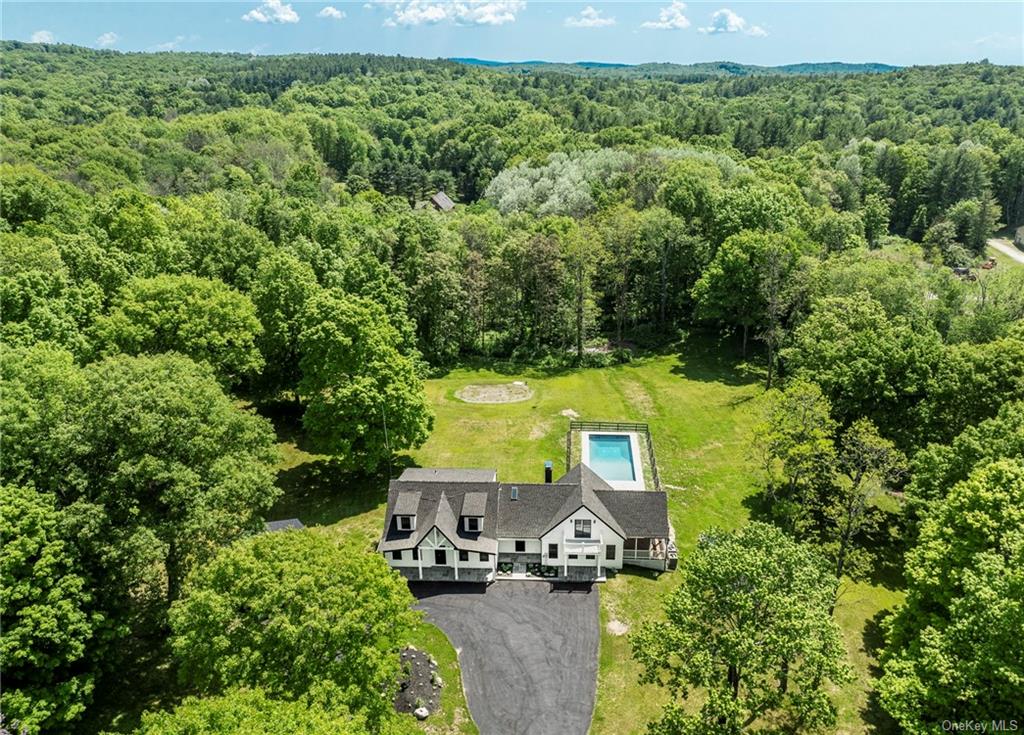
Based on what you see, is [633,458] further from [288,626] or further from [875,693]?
[288,626]

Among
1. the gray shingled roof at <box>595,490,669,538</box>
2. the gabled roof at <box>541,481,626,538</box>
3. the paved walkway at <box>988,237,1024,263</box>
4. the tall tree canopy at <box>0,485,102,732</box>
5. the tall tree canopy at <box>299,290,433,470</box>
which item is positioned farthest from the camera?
the paved walkway at <box>988,237,1024,263</box>

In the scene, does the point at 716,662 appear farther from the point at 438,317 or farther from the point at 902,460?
the point at 438,317

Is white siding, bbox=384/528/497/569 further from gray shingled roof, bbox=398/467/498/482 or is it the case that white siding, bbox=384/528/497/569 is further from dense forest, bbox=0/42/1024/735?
dense forest, bbox=0/42/1024/735

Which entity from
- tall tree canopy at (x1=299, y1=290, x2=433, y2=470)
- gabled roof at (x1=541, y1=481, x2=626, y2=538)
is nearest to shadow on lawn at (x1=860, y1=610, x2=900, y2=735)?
gabled roof at (x1=541, y1=481, x2=626, y2=538)

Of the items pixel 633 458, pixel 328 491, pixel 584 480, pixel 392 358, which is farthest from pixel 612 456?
pixel 328 491

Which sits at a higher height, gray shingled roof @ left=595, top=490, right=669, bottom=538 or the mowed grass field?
gray shingled roof @ left=595, top=490, right=669, bottom=538

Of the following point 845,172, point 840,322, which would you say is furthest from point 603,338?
point 845,172
